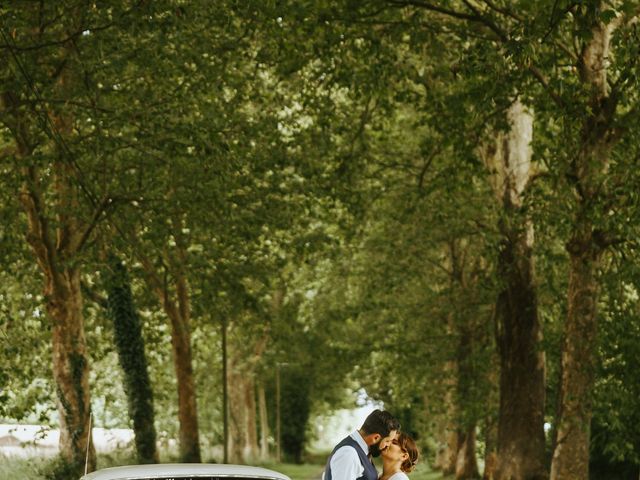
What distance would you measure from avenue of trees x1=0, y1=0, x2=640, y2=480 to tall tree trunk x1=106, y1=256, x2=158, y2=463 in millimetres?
58

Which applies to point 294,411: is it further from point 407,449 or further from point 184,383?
point 407,449

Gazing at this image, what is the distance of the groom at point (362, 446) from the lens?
23.6 ft

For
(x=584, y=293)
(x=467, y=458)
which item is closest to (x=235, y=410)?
(x=467, y=458)

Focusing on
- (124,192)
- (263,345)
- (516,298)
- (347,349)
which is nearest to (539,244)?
(516,298)

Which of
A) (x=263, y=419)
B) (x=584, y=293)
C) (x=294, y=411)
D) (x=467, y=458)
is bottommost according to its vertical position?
(x=467, y=458)

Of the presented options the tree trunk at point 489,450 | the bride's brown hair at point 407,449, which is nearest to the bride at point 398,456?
the bride's brown hair at point 407,449

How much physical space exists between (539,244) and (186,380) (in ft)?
46.2

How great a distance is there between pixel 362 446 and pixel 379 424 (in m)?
0.21

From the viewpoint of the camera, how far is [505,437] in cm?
2283

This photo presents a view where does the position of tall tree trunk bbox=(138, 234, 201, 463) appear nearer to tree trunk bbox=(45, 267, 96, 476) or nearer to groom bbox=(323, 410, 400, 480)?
tree trunk bbox=(45, 267, 96, 476)

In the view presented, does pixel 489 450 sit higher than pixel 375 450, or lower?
higher

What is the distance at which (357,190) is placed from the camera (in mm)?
27078

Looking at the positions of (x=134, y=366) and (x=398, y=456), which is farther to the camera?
(x=134, y=366)

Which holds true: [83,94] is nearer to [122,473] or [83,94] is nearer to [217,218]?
[217,218]
